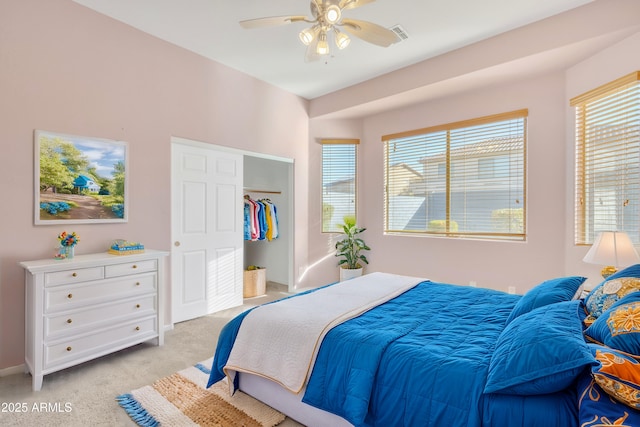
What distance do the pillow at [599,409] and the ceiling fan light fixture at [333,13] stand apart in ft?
Answer: 7.49

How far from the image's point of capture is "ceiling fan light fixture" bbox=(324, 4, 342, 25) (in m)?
2.09

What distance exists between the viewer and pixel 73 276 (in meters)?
2.42

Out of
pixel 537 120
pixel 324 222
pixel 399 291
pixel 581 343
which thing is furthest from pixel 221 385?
pixel 537 120

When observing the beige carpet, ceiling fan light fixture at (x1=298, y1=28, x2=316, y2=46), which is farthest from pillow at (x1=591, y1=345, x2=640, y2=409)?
ceiling fan light fixture at (x1=298, y1=28, x2=316, y2=46)

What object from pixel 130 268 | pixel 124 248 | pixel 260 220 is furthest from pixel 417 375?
pixel 260 220

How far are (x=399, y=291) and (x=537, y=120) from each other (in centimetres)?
265

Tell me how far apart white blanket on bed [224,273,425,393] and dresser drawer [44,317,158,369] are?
122 cm

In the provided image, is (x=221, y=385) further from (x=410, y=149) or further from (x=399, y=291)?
(x=410, y=149)

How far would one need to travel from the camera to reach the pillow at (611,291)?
1.66 metres

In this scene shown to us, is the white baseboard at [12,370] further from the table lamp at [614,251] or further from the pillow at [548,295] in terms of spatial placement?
the table lamp at [614,251]

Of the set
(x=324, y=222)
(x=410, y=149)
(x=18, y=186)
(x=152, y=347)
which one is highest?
(x=410, y=149)

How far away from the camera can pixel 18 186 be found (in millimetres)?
2480

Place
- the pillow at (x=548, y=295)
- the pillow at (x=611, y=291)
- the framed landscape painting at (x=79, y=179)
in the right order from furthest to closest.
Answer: the framed landscape painting at (x=79, y=179) → the pillow at (x=548, y=295) → the pillow at (x=611, y=291)

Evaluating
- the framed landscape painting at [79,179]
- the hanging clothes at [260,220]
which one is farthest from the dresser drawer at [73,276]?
the hanging clothes at [260,220]
